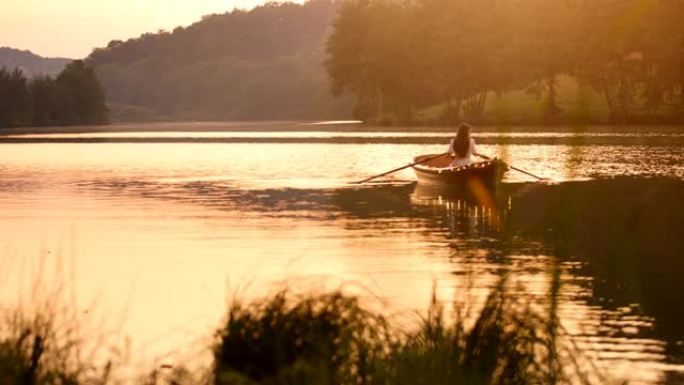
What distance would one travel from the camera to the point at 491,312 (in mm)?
10469

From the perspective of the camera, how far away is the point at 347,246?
25188 mm

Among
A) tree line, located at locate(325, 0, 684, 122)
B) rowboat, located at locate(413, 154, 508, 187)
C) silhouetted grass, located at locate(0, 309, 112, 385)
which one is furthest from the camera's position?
tree line, located at locate(325, 0, 684, 122)

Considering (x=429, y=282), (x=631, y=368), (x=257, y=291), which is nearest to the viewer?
(x=631, y=368)

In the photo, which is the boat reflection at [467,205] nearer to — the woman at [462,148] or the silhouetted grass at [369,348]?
the woman at [462,148]

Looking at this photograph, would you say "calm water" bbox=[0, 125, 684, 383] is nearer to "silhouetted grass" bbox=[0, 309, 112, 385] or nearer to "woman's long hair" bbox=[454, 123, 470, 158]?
"silhouetted grass" bbox=[0, 309, 112, 385]

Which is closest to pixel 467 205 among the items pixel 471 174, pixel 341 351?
pixel 471 174

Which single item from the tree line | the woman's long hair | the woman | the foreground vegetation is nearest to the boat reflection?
the woman

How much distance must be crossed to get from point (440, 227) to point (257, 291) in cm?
1181

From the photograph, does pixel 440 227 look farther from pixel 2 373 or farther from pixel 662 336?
pixel 2 373

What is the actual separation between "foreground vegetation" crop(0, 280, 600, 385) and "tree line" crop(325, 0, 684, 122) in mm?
105785

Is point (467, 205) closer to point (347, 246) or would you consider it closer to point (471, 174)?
point (471, 174)

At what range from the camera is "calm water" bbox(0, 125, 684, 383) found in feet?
52.3

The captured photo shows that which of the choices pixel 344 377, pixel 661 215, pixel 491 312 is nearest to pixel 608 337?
pixel 491 312

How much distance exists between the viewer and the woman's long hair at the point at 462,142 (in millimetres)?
41619
